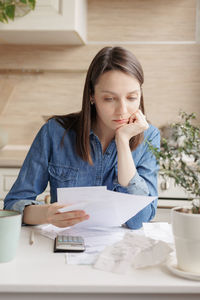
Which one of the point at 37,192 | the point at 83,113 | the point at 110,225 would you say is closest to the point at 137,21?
the point at 83,113

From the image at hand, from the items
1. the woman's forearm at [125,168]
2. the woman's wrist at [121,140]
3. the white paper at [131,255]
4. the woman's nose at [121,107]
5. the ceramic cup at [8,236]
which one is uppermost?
the woman's nose at [121,107]

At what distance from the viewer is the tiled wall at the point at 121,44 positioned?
9.52ft

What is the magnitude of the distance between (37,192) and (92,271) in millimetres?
671

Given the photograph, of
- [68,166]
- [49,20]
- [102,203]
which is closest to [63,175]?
[68,166]

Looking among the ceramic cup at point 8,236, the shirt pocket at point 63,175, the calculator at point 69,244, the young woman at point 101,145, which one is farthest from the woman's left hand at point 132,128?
the ceramic cup at point 8,236

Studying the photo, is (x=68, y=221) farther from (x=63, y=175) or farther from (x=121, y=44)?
(x=121, y=44)

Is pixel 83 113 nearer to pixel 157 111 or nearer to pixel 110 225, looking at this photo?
pixel 110 225

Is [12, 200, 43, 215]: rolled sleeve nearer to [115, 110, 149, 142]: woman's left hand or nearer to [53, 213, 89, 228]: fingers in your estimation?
[53, 213, 89, 228]: fingers

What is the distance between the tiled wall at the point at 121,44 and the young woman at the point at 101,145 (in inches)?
53.6

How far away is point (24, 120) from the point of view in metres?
3.00

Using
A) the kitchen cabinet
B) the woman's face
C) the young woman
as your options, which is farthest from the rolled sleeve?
the kitchen cabinet

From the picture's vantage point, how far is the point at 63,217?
1.15 metres

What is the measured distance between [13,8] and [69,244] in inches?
72.0

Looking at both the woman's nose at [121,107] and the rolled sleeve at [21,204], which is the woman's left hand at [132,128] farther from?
the rolled sleeve at [21,204]
